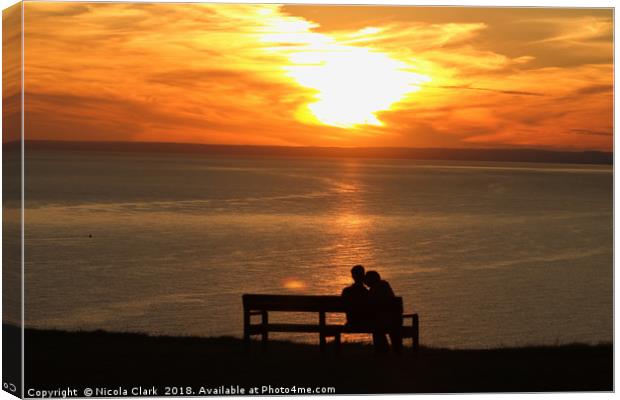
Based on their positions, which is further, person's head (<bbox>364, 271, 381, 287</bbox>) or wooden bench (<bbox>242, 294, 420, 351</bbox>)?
person's head (<bbox>364, 271, 381, 287</bbox>)

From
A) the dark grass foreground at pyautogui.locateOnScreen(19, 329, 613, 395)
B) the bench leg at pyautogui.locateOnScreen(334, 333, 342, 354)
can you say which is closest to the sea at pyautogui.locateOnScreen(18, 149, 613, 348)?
the dark grass foreground at pyautogui.locateOnScreen(19, 329, 613, 395)

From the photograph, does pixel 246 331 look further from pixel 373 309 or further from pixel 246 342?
pixel 373 309

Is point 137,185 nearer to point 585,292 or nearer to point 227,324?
point 585,292

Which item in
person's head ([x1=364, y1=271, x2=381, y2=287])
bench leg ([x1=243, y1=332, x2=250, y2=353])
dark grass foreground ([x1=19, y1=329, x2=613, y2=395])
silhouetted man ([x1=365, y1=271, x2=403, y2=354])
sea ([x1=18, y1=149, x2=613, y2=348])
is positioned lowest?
sea ([x1=18, y1=149, x2=613, y2=348])

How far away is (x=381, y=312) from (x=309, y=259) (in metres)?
42.6

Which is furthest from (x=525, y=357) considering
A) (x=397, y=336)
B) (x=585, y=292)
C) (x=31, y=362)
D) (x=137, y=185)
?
(x=137, y=185)

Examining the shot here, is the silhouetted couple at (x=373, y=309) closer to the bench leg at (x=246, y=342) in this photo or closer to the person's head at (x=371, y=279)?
the person's head at (x=371, y=279)

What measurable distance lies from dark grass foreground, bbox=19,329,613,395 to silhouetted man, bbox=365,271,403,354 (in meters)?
0.35

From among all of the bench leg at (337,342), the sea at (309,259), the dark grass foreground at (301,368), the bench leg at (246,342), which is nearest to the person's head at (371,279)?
the bench leg at (337,342)

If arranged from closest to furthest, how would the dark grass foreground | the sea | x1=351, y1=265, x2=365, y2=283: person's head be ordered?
1. the dark grass foreground
2. x1=351, y1=265, x2=365, y2=283: person's head
3. the sea

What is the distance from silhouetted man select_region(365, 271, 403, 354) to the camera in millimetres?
15984

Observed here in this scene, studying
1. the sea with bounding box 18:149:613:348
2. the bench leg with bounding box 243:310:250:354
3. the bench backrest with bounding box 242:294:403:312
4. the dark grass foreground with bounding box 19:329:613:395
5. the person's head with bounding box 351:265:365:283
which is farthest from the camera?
the sea with bounding box 18:149:613:348

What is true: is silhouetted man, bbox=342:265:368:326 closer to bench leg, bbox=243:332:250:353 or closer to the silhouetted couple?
the silhouetted couple

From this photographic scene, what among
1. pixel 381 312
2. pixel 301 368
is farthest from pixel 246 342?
pixel 381 312
